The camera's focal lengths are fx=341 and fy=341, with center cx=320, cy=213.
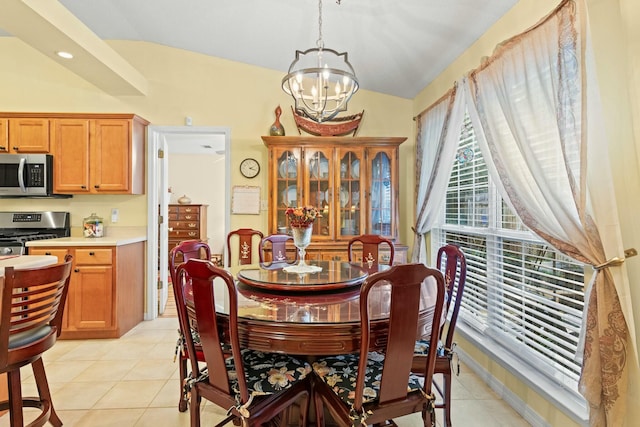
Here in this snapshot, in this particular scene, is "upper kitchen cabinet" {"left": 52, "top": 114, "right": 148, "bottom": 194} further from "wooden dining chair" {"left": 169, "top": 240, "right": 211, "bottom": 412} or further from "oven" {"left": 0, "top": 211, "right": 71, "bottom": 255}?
"wooden dining chair" {"left": 169, "top": 240, "right": 211, "bottom": 412}

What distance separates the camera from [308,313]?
149 cm

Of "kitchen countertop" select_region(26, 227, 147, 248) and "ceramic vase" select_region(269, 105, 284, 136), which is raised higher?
"ceramic vase" select_region(269, 105, 284, 136)

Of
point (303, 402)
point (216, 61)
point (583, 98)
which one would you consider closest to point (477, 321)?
point (303, 402)

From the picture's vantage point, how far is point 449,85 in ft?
9.87

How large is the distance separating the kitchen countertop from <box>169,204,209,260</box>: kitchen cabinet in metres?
2.93

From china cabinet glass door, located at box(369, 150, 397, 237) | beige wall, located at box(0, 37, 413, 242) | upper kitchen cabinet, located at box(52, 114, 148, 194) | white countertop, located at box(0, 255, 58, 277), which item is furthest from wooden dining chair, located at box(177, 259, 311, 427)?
upper kitchen cabinet, located at box(52, 114, 148, 194)

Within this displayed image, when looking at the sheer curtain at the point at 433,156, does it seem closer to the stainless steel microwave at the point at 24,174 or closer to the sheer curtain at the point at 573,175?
the sheer curtain at the point at 573,175

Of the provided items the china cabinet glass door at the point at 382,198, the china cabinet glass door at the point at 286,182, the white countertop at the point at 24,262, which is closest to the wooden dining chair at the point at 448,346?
the china cabinet glass door at the point at 382,198

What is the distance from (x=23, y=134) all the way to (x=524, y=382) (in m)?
4.74

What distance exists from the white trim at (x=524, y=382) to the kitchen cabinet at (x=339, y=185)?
130 cm

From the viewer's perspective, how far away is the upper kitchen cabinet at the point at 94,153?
3441 mm

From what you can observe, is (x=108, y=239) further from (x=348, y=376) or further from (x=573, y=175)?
(x=573, y=175)

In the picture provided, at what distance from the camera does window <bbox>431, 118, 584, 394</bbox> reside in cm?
180

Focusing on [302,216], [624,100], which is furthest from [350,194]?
[624,100]
